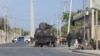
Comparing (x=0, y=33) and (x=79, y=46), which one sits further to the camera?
(x=0, y=33)

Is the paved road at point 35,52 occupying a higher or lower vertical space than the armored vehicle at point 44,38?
lower

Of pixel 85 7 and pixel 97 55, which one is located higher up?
pixel 85 7

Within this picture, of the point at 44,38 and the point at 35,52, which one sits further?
the point at 44,38

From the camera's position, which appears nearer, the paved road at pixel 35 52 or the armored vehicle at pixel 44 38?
the paved road at pixel 35 52

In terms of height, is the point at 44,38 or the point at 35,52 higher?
the point at 44,38

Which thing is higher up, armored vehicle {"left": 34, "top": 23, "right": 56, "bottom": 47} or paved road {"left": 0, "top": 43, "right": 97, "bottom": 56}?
armored vehicle {"left": 34, "top": 23, "right": 56, "bottom": 47}

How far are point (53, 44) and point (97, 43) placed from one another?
15.2 m

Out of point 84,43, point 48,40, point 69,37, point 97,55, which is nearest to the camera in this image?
point 97,55

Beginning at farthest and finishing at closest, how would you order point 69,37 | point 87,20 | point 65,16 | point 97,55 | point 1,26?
point 1,26
point 65,16
point 87,20
point 69,37
point 97,55

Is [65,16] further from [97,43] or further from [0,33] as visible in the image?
[97,43]

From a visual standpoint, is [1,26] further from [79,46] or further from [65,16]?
[79,46]

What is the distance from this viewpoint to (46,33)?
53375 mm

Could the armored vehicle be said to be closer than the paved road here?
No

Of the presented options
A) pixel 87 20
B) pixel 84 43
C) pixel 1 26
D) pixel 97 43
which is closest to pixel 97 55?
pixel 97 43
